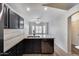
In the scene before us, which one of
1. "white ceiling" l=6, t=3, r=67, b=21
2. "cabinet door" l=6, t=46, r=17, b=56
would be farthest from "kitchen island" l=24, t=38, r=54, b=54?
"white ceiling" l=6, t=3, r=67, b=21

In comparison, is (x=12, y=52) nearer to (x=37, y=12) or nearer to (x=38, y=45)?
(x=38, y=45)

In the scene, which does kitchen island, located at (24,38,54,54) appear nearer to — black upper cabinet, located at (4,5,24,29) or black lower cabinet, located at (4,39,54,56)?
black lower cabinet, located at (4,39,54,56)

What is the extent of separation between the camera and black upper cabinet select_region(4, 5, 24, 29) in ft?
6.60

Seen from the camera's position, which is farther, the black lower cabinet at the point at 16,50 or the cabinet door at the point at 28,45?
the cabinet door at the point at 28,45

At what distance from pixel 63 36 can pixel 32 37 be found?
556 millimetres

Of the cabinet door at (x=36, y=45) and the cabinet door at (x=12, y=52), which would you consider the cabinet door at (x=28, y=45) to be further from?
the cabinet door at (x=12, y=52)

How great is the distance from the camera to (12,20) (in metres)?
2.12

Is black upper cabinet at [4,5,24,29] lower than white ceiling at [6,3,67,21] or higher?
lower

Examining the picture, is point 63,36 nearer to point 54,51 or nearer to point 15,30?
point 54,51

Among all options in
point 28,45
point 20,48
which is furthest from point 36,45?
point 20,48

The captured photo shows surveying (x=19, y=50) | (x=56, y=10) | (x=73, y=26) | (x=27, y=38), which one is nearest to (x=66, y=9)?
(x=56, y=10)

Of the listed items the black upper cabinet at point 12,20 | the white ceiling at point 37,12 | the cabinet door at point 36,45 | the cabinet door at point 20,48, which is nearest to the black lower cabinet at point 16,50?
the cabinet door at point 20,48

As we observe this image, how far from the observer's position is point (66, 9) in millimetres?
2076

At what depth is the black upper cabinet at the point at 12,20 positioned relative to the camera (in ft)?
6.60
